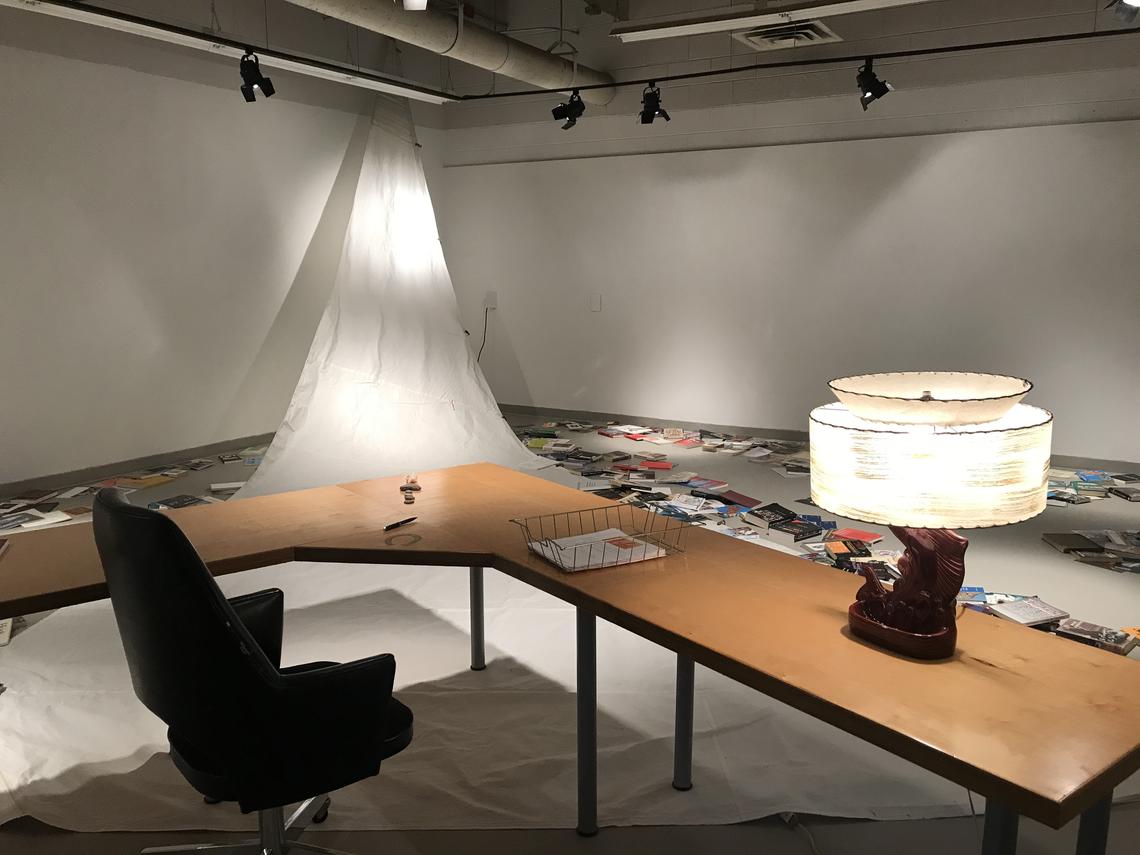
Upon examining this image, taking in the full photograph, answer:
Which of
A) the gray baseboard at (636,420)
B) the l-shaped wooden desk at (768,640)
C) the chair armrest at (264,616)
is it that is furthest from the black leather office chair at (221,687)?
the gray baseboard at (636,420)

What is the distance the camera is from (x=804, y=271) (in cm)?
697

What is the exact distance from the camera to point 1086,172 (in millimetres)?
5855

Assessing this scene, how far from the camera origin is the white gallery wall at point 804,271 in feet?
19.6

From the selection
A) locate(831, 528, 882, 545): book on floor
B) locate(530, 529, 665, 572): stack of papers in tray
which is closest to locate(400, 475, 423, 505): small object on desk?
locate(530, 529, 665, 572): stack of papers in tray

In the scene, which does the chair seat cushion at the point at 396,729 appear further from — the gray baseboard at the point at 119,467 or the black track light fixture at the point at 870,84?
the black track light fixture at the point at 870,84

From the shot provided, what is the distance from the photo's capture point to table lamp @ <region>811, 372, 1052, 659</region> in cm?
150

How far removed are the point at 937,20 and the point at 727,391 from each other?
3.08 metres

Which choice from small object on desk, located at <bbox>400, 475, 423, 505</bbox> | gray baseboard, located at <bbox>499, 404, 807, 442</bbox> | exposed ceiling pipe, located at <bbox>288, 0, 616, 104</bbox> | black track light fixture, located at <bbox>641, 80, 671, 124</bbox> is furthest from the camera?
gray baseboard, located at <bbox>499, 404, 807, 442</bbox>

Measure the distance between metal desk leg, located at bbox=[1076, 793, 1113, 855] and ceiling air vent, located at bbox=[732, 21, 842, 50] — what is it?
224 inches

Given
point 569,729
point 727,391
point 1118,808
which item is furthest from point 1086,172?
point 569,729

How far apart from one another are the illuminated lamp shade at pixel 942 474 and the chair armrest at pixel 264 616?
132 cm

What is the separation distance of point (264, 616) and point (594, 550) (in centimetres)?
80

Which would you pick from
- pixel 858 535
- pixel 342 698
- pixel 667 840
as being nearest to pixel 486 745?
pixel 667 840

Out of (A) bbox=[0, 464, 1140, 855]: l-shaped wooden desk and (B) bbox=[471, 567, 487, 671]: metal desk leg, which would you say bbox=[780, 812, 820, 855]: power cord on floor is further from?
(B) bbox=[471, 567, 487, 671]: metal desk leg
